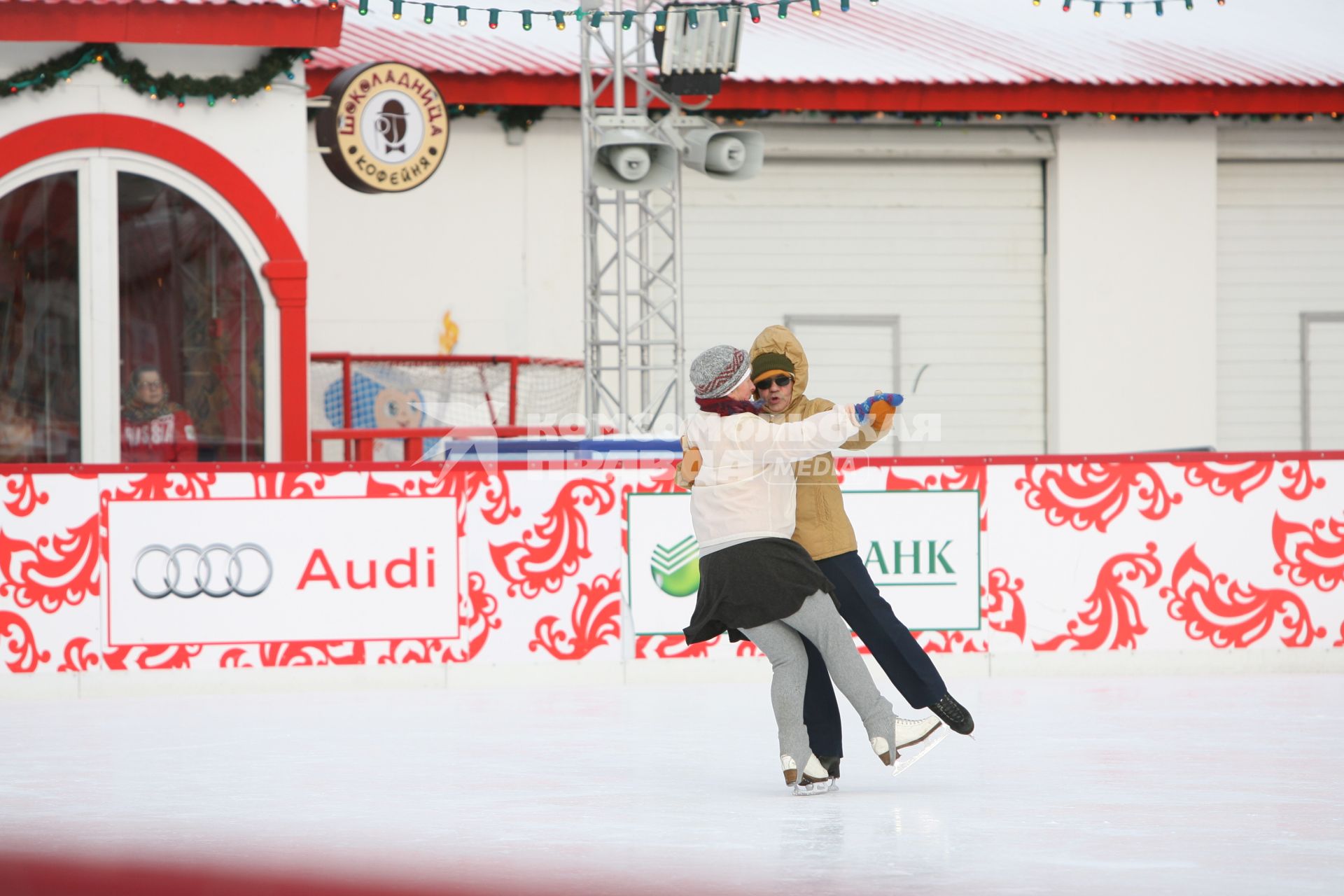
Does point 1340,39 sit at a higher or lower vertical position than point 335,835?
higher

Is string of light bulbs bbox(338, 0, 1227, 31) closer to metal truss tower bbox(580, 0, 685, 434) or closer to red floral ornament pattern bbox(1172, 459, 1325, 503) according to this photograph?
metal truss tower bbox(580, 0, 685, 434)

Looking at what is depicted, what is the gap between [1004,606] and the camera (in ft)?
27.2

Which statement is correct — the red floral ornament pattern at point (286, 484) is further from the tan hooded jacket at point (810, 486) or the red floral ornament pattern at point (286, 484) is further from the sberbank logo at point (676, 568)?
the tan hooded jacket at point (810, 486)

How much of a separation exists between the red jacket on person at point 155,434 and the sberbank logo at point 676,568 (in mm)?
3646

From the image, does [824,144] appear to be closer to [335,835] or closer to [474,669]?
[474,669]

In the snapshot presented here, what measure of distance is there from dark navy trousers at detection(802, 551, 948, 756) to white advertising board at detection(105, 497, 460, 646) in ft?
10.9

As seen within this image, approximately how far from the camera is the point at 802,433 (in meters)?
4.68

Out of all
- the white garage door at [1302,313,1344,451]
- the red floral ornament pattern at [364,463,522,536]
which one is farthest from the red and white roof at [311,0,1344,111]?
the red floral ornament pattern at [364,463,522,536]

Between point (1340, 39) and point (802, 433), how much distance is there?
47.2 ft

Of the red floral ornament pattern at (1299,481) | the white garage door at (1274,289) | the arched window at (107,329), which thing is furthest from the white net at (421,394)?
the white garage door at (1274,289)

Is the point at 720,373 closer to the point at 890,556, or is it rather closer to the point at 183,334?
the point at 890,556

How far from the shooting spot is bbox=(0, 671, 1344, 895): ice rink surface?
3904 millimetres

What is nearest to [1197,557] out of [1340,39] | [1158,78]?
[1158,78]

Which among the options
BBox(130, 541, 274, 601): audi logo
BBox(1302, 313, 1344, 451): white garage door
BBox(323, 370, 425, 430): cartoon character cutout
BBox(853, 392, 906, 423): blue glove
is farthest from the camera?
BBox(1302, 313, 1344, 451): white garage door
